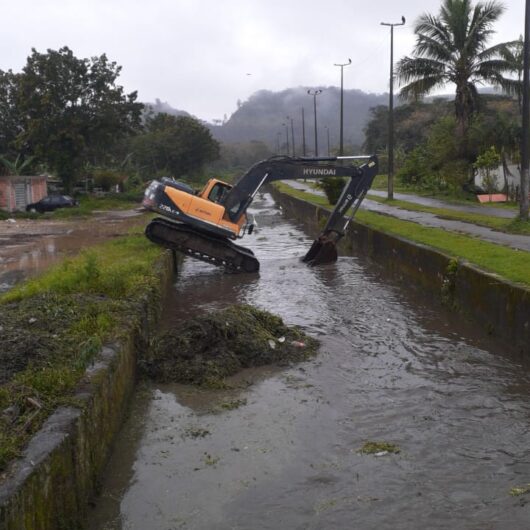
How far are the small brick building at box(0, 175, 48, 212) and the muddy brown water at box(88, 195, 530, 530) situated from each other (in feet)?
93.5

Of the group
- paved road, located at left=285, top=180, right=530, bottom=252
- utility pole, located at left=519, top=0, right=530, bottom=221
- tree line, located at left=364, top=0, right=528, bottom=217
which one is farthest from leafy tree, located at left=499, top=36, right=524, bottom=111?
utility pole, located at left=519, top=0, right=530, bottom=221

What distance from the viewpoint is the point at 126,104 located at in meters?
39.3

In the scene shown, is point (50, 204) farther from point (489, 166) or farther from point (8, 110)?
point (489, 166)

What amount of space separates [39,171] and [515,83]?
31.5 metres

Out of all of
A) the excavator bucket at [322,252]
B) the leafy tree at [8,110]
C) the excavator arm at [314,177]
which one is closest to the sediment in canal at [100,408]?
the excavator arm at [314,177]

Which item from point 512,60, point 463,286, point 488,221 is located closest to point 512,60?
point 512,60

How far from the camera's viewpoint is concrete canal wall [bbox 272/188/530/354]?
9.08 metres

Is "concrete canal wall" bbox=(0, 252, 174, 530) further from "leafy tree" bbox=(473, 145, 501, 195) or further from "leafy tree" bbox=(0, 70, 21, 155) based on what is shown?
"leafy tree" bbox=(0, 70, 21, 155)

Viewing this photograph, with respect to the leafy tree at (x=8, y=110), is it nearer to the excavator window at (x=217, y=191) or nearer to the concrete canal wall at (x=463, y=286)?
the excavator window at (x=217, y=191)

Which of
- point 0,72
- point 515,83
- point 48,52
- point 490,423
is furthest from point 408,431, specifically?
point 0,72

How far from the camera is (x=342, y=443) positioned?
6.39 meters

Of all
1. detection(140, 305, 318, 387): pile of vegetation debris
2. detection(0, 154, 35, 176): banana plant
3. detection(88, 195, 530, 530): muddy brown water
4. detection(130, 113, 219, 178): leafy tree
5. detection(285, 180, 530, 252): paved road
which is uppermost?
detection(130, 113, 219, 178): leafy tree

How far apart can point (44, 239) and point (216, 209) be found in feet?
35.0

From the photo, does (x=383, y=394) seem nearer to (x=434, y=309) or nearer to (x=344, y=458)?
(x=344, y=458)
